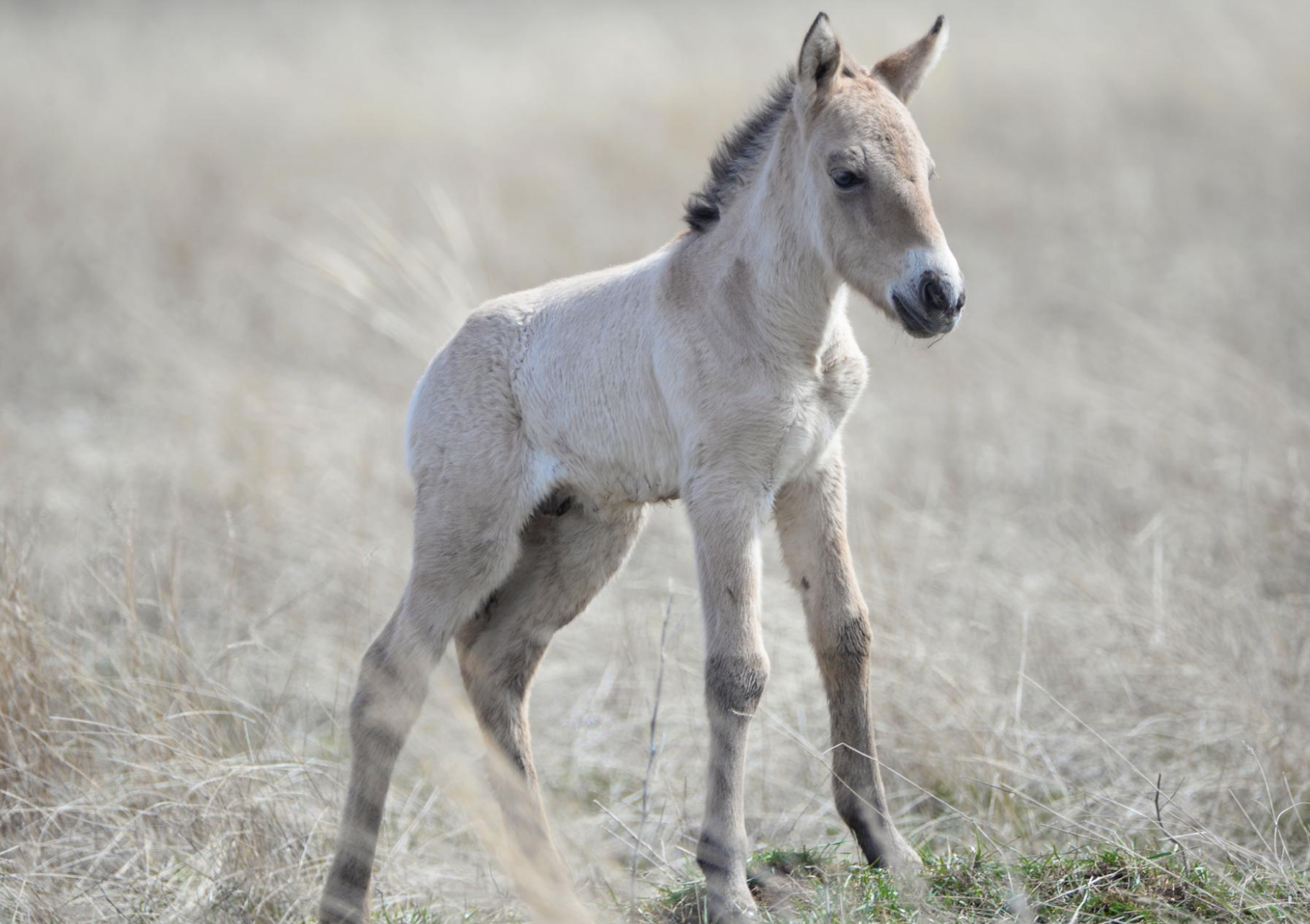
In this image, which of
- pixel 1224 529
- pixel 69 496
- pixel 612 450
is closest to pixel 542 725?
pixel 612 450

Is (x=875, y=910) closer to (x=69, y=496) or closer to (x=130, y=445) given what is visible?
(x=69, y=496)

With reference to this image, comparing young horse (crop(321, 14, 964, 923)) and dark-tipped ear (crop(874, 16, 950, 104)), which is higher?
dark-tipped ear (crop(874, 16, 950, 104))

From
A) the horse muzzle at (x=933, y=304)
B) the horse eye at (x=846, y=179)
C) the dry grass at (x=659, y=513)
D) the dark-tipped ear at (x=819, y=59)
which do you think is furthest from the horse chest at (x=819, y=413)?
the dry grass at (x=659, y=513)

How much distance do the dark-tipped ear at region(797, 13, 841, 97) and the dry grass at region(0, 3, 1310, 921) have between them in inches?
69.9

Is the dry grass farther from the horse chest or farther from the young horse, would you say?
the horse chest

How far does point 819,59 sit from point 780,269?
518 millimetres

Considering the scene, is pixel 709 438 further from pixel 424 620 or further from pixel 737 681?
pixel 424 620

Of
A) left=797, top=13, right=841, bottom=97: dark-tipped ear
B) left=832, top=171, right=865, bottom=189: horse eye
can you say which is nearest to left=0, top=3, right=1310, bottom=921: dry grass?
left=832, top=171, right=865, bottom=189: horse eye

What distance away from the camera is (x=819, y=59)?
3.01 meters

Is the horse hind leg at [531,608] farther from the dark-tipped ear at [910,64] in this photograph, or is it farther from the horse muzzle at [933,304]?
the dark-tipped ear at [910,64]

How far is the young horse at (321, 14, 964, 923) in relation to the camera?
117 inches

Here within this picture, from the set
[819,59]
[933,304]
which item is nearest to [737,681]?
[933,304]

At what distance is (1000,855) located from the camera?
328cm

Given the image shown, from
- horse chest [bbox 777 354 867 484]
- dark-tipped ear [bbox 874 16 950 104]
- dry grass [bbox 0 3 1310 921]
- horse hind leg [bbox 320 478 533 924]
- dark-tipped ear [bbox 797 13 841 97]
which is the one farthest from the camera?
dry grass [bbox 0 3 1310 921]
